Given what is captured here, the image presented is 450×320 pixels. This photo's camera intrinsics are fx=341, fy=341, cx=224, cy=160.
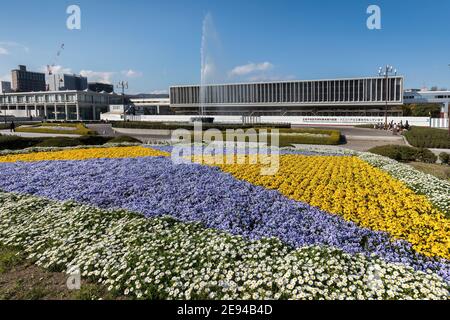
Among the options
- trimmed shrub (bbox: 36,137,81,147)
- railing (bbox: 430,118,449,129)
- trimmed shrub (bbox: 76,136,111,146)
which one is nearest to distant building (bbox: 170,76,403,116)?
railing (bbox: 430,118,449,129)

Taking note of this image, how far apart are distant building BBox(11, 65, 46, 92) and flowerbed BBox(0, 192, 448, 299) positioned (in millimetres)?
155906

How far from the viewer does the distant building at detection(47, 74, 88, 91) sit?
413 ft

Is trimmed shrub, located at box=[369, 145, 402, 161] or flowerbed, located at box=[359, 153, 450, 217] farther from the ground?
trimmed shrub, located at box=[369, 145, 402, 161]

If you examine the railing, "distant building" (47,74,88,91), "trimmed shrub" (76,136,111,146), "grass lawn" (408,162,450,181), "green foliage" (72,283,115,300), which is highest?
"distant building" (47,74,88,91)

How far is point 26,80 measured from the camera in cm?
14712

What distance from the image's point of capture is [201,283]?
182 inches

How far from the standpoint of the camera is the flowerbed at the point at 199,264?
452cm

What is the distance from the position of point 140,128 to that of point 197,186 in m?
33.0

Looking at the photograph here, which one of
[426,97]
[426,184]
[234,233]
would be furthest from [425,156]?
[426,97]

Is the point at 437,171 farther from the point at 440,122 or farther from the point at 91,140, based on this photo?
the point at 440,122

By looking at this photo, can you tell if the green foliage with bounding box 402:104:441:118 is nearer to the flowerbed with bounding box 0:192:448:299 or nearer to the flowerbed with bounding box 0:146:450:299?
the flowerbed with bounding box 0:146:450:299

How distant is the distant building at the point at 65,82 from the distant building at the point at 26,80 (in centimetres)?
2020

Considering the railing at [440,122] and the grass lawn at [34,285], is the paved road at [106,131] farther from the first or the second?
the railing at [440,122]

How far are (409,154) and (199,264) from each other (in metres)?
14.6
